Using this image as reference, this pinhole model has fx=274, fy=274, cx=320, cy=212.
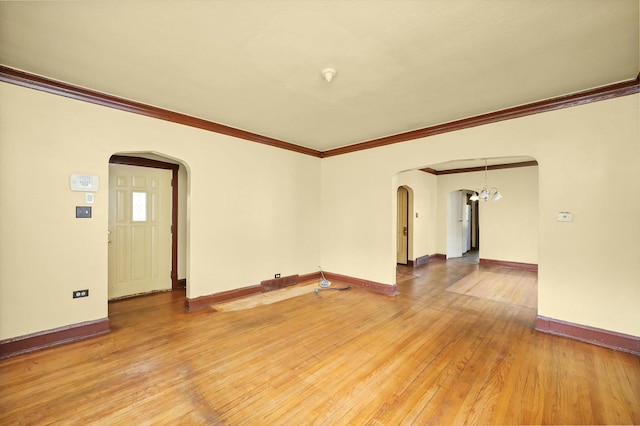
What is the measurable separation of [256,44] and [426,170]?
6933mm

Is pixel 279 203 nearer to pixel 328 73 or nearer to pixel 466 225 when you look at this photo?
pixel 328 73

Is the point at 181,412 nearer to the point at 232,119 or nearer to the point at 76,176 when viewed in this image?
the point at 76,176

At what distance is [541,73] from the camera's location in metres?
2.74

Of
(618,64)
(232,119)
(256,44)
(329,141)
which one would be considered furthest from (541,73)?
(232,119)

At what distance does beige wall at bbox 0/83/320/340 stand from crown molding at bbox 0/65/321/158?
0.07m

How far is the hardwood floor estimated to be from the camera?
2018 millimetres

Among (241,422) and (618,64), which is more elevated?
(618,64)

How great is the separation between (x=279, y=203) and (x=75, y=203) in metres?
2.97

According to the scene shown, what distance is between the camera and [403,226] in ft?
25.9

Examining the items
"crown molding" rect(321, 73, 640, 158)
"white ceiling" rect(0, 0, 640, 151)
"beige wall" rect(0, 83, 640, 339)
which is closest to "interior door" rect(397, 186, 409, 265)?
"crown molding" rect(321, 73, 640, 158)

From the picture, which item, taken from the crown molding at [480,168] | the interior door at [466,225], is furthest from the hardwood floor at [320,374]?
the interior door at [466,225]

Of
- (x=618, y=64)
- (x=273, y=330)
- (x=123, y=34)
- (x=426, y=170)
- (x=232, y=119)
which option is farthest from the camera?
(x=426, y=170)

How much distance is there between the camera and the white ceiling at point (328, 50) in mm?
1913

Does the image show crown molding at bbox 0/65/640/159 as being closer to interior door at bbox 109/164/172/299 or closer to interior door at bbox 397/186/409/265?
interior door at bbox 109/164/172/299
